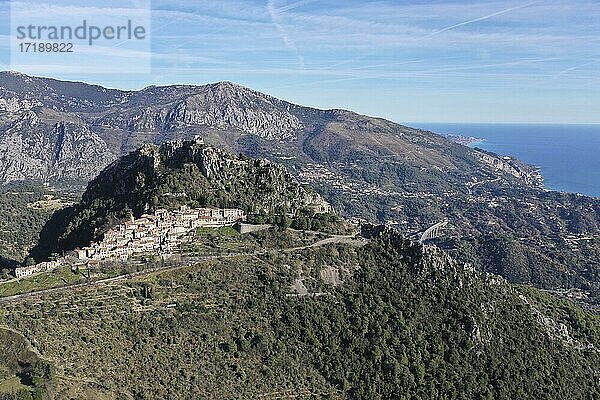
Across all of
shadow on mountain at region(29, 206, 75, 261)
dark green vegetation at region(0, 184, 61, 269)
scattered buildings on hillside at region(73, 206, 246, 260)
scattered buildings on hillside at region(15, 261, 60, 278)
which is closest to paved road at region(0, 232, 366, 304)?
scattered buildings on hillside at region(73, 206, 246, 260)

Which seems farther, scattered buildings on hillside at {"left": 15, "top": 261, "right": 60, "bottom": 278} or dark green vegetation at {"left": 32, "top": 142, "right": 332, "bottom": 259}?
dark green vegetation at {"left": 32, "top": 142, "right": 332, "bottom": 259}

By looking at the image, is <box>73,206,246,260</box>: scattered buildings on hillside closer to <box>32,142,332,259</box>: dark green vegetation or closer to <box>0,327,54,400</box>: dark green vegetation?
<box>32,142,332,259</box>: dark green vegetation

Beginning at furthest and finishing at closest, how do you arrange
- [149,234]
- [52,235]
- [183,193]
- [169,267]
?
1. [52,235]
2. [183,193]
3. [149,234]
4. [169,267]

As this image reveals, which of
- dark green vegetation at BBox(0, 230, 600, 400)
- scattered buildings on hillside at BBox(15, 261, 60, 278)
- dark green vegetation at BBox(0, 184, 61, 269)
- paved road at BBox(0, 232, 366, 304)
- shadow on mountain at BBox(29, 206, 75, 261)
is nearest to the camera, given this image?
dark green vegetation at BBox(0, 230, 600, 400)

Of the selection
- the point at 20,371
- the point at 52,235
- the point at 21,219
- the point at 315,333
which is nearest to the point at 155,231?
the point at 315,333

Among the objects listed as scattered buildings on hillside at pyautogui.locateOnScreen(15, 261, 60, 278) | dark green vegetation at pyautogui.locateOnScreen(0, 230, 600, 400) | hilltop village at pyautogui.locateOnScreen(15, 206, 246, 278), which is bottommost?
dark green vegetation at pyautogui.locateOnScreen(0, 230, 600, 400)

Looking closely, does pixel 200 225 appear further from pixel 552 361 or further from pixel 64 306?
pixel 552 361

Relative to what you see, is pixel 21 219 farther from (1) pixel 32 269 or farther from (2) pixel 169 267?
(2) pixel 169 267
